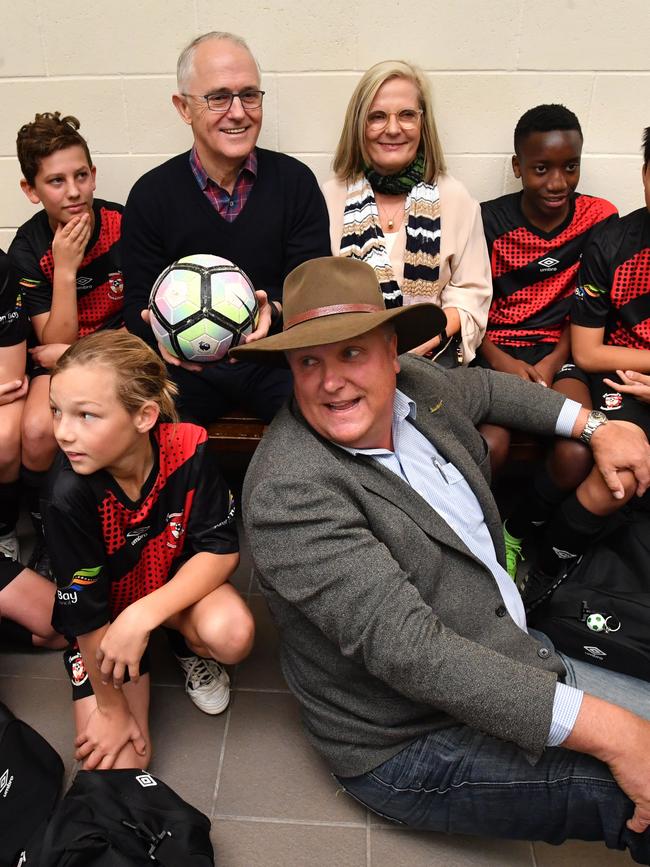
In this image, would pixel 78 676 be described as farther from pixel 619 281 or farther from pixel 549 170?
pixel 549 170

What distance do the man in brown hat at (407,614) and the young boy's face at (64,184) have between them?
1249 millimetres

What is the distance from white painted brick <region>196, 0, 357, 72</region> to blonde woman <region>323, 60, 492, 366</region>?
21 cm

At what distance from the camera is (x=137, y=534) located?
1.81 m

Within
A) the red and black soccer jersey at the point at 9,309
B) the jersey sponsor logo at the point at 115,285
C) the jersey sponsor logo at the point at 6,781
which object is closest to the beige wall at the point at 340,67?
the jersey sponsor logo at the point at 115,285

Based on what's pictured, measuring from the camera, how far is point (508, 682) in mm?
1350

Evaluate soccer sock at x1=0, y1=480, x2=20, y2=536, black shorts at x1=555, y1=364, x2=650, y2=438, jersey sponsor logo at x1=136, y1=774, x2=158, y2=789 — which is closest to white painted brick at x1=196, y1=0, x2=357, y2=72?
black shorts at x1=555, y1=364, x2=650, y2=438

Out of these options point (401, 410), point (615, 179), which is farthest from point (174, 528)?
point (615, 179)

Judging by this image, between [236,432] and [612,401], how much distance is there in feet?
3.74

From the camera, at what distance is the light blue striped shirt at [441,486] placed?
157cm

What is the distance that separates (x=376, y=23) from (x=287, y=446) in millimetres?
1770

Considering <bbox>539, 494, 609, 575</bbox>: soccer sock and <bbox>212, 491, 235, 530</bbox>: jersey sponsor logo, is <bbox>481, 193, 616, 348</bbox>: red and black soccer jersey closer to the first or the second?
<bbox>539, 494, 609, 575</bbox>: soccer sock

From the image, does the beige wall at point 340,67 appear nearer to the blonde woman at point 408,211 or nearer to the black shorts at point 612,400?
the blonde woman at point 408,211

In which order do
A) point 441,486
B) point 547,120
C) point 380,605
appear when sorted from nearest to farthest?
point 380,605, point 441,486, point 547,120

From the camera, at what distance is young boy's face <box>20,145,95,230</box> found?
2391 mm
